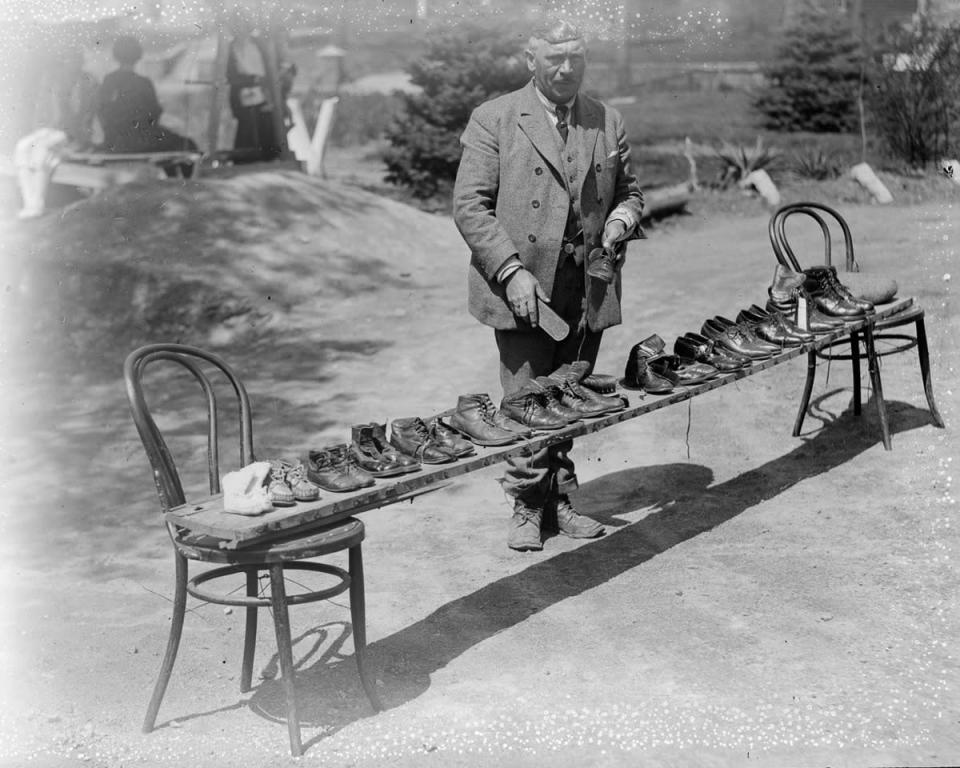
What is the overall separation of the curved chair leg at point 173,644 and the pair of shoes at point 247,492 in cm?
36

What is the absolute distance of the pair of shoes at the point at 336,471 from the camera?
13.9ft

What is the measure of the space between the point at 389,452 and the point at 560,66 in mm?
1951

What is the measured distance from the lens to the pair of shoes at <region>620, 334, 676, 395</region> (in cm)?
541

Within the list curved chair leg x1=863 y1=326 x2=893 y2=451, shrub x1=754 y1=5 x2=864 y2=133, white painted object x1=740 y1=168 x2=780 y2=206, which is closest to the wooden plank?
curved chair leg x1=863 y1=326 x2=893 y2=451

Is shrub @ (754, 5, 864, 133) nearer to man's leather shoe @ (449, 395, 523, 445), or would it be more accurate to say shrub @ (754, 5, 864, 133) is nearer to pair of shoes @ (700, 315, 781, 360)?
pair of shoes @ (700, 315, 781, 360)

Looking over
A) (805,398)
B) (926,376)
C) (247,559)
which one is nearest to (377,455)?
(247,559)

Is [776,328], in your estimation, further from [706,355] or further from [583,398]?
[583,398]

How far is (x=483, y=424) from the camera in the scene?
189 inches

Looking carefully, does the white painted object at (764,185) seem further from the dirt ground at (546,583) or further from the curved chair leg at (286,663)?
the curved chair leg at (286,663)

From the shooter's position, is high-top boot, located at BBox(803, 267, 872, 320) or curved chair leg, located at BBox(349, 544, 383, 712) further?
high-top boot, located at BBox(803, 267, 872, 320)

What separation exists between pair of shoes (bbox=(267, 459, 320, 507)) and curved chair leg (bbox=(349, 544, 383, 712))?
0.27 metres

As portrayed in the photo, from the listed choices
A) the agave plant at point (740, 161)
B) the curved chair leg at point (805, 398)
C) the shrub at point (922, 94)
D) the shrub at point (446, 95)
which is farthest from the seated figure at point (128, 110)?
the curved chair leg at point (805, 398)

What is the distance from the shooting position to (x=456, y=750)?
4.16 meters

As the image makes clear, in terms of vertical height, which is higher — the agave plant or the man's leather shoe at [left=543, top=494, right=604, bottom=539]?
the agave plant
